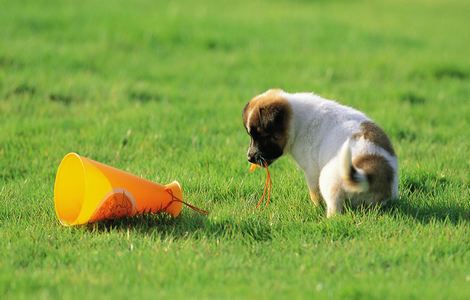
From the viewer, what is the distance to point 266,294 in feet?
15.2

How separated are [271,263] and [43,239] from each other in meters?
1.65

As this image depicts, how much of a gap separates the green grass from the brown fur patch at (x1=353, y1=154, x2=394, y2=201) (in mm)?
217

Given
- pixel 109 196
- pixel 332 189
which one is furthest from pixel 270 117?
pixel 109 196

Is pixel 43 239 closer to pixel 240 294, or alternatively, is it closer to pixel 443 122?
pixel 240 294

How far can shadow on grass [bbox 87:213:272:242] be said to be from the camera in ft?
18.8

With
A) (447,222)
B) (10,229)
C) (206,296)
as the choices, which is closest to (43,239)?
(10,229)

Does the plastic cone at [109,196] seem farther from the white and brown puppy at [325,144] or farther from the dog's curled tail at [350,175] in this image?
the dog's curled tail at [350,175]

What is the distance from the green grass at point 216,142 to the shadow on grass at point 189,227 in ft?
0.05

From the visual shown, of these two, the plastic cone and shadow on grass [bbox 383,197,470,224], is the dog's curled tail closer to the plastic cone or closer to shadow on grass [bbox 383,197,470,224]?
shadow on grass [bbox 383,197,470,224]

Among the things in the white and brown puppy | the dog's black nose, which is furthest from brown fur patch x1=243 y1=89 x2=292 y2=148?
the dog's black nose

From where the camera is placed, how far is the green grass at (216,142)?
4.98 meters

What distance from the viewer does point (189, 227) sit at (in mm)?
5902

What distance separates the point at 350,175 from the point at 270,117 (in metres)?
0.92

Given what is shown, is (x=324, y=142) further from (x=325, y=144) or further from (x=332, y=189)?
(x=332, y=189)
